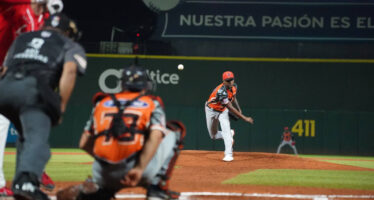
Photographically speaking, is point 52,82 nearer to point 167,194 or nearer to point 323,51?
point 167,194

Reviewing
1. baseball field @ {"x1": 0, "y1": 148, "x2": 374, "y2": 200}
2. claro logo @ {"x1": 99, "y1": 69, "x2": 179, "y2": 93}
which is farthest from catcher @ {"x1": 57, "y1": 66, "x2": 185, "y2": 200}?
claro logo @ {"x1": 99, "y1": 69, "x2": 179, "y2": 93}

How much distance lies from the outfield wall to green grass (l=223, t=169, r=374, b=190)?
24.0ft

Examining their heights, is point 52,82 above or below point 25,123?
above

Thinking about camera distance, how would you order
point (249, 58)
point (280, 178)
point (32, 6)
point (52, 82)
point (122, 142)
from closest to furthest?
point (122, 142)
point (52, 82)
point (32, 6)
point (280, 178)
point (249, 58)

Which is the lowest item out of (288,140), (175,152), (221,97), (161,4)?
(288,140)

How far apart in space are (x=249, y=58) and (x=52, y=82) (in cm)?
1426

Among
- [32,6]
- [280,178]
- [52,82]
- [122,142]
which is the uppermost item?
[32,6]

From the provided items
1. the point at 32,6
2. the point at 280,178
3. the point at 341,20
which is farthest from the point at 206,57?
the point at 32,6

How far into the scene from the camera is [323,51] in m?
18.8

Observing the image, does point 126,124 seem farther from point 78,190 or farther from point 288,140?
point 288,140

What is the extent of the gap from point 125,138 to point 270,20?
1559 cm

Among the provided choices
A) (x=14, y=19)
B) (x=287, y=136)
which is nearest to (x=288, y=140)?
(x=287, y=136)

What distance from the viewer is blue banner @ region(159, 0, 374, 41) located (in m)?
19.0

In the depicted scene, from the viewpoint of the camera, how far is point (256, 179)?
28.0 feet
